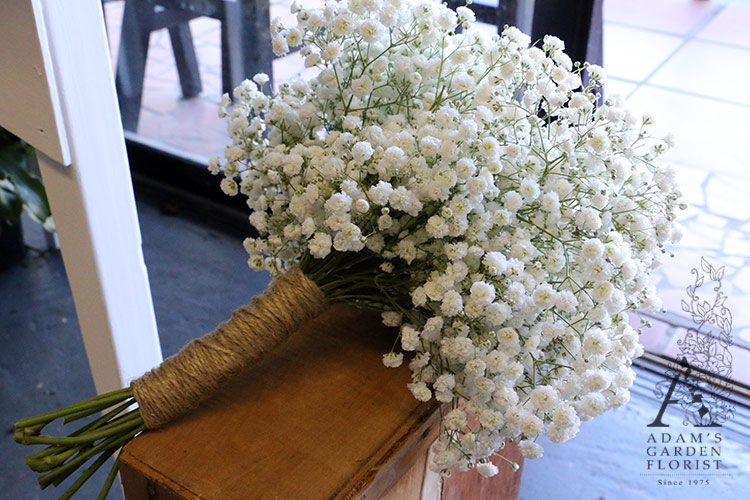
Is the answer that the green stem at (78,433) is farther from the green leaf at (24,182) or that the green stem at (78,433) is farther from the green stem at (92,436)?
the green leaf at (24,182)

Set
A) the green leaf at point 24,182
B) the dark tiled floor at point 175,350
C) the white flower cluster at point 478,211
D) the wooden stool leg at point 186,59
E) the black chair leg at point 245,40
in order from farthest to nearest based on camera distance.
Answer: the wooden stool leg at point 186,59, the black chair leg at point 245,40, the green leaf at point 24,182, the dark tiled floor at point 175,350, the white flower cluster at point 478,211

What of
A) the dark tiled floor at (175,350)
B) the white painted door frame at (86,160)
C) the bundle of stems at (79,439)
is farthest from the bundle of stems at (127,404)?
the dark tiled floor at (175,350)

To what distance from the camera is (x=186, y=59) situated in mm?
2600

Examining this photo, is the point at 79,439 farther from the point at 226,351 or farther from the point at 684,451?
the point at 684,451

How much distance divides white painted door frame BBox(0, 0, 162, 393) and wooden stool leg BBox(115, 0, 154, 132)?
5.16ft

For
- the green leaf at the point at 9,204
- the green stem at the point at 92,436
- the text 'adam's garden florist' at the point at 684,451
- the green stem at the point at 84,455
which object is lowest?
the text 'adam's garden florist' at the point at 684,451

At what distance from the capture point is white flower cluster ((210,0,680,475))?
31.7 inches

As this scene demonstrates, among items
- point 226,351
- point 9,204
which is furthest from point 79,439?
point 9,204

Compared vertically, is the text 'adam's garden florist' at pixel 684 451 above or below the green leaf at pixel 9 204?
below

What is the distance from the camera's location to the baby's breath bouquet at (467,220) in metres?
0.81

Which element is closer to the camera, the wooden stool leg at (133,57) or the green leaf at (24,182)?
the green leaf at (24,182)

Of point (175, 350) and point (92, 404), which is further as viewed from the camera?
point (175, 350)

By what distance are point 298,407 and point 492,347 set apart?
10.2 inches

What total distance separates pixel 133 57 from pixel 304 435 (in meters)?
2.13
